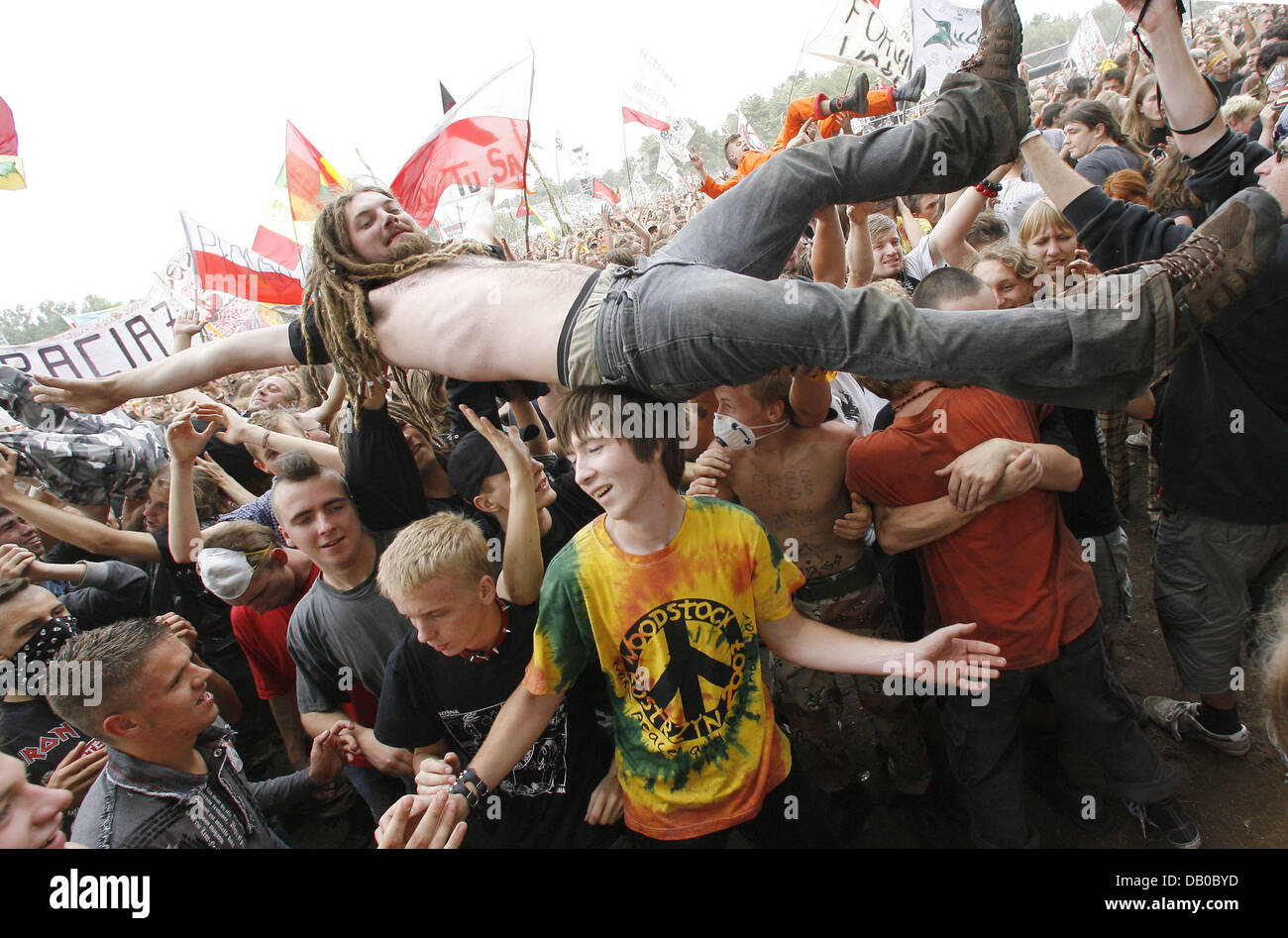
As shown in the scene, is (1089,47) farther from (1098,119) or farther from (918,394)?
(918,394)

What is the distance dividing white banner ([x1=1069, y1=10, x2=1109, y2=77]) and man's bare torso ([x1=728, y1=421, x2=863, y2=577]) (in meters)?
14.1

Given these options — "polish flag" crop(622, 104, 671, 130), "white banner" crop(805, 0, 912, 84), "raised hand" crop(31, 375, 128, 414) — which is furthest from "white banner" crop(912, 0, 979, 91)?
"raised hand" crop(31, 375, 128, 414)

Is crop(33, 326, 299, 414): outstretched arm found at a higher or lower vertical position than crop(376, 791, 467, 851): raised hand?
higher

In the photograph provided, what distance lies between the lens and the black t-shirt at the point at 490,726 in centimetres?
219

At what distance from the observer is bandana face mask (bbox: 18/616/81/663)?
2656 millimetres

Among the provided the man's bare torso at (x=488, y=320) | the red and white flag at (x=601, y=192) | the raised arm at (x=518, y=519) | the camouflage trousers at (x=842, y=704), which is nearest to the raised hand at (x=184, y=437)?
the man's bare torso at (x=488, y=320)

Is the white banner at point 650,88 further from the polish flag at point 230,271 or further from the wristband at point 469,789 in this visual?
the wristband at point 469,789

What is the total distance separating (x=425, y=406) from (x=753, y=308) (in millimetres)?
1750

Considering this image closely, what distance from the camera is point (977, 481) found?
2.10 meters

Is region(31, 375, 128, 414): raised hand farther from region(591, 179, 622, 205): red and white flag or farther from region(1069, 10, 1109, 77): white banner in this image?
region(1069, 10, 1109, 77): white banner
